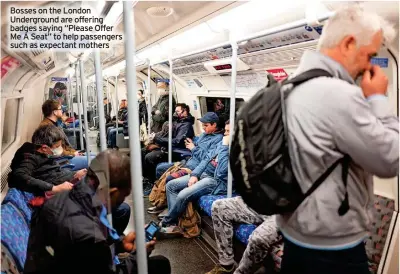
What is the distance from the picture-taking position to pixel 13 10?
1.35m

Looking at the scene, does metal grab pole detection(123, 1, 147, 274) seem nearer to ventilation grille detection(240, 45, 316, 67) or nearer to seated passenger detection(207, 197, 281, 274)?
seated passenger detection(207, 197, 281, 274)

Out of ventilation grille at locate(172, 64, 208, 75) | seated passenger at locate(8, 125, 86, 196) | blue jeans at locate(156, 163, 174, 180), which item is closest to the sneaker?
seated passenger at locate(8, 125, 86, 196)

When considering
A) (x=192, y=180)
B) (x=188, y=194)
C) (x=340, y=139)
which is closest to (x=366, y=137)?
(x=340, y=139)

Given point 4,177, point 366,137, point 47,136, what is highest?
point 366,137

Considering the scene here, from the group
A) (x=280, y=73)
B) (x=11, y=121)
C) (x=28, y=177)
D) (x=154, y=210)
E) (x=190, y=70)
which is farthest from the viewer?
(x=190, y=70)

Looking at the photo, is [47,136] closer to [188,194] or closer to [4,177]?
[4,177]

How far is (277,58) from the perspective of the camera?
11.2ft

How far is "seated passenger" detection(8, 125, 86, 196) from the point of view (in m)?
2.78

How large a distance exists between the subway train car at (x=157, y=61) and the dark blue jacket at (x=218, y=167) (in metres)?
0.19

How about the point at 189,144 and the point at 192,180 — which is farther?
the point at 189,144

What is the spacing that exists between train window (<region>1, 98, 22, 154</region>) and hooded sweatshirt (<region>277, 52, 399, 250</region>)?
3599mm

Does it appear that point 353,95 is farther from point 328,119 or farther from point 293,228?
point 293,228

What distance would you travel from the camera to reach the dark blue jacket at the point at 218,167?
12.2 ft

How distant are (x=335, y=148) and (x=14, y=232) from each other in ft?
6.47
